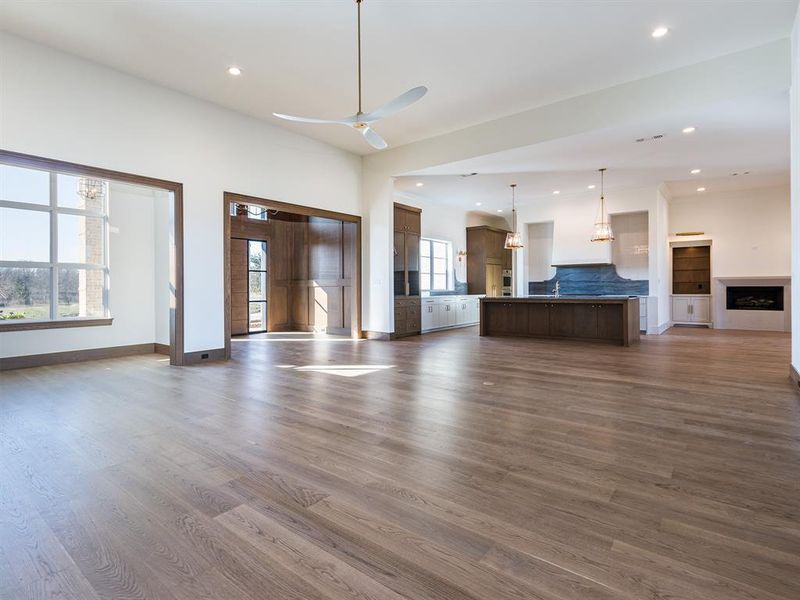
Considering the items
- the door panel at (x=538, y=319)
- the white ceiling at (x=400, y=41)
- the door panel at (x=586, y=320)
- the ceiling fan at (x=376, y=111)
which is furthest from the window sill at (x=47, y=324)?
the door panel at (x=586, y=320)

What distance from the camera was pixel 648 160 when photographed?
7395 mm

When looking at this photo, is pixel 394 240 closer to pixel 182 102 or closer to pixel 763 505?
pixel 182 102

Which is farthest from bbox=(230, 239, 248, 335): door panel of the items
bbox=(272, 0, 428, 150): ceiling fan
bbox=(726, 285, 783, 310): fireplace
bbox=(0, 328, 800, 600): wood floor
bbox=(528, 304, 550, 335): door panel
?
bbox=(726, 285, 783, 310): fireplace

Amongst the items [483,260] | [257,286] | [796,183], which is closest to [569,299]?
[796,183]

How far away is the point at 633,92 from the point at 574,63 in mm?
1082

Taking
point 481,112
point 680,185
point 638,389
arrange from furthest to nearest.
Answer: point 680,185
point 481,112
point 638,389

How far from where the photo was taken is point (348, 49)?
4.74 metres

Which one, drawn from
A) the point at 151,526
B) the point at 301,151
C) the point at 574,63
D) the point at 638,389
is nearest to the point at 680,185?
the point at 574,63

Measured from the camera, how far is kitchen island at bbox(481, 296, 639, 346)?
757 centimetres

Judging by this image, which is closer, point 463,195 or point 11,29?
point 11,29

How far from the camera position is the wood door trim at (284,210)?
641 cm

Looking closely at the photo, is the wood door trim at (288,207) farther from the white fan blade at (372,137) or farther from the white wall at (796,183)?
the white wall at (796,183)

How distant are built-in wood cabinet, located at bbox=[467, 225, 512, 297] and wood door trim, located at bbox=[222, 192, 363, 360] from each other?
4.91 m

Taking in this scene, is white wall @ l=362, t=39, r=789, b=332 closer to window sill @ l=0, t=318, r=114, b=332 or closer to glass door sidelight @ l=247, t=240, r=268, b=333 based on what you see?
glass door sidelight @ l=247, t=240, r=268, b=333
